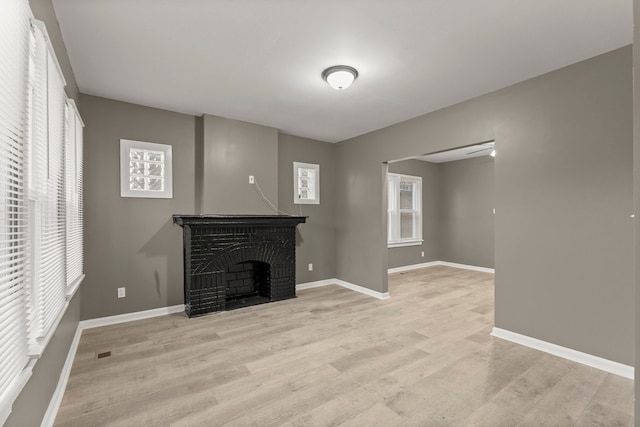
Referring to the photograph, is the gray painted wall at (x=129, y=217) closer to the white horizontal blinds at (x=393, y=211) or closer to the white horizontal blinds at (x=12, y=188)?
the white horizontal blinds at (x=12, y=188)

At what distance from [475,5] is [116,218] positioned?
4.14 metres

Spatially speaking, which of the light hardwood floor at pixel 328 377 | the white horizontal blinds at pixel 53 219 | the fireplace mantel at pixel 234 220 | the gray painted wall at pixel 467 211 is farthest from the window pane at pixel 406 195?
the white horizontal blinds at pixel 53 219

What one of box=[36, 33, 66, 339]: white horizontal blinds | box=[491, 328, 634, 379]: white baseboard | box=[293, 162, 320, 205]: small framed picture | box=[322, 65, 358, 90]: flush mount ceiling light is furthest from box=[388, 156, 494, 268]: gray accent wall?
box=[36, 33, 66, 339]: white horizontal blinds

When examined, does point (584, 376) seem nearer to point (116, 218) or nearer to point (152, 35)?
point (152, 35)

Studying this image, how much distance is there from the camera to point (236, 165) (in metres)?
4.22

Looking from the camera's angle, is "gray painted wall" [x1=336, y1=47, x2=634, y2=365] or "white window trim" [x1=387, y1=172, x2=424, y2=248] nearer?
"gray painted wall" [x1=336, y1=47, x2=634, y2=365]

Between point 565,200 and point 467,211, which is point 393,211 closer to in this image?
point 467,211

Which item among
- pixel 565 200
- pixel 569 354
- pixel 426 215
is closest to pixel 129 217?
pixel 565 200

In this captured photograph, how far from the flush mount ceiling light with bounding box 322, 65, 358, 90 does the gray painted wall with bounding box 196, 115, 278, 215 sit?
187 centimetres

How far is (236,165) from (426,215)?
16.4ft

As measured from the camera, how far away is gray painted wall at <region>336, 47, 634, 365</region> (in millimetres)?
2393

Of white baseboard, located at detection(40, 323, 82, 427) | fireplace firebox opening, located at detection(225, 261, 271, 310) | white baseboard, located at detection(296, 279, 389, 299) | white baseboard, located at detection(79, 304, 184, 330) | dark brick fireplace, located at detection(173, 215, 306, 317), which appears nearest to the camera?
white baseboard, located at detection(40, 323, 82, 427)

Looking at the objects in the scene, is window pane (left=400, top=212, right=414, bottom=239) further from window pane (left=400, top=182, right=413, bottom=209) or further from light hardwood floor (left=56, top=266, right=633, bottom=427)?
light hardwood floor (left=56, top=266, right=633, bottom=427)

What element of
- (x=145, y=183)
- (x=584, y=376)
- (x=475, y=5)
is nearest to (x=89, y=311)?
(x=145, y=183)
